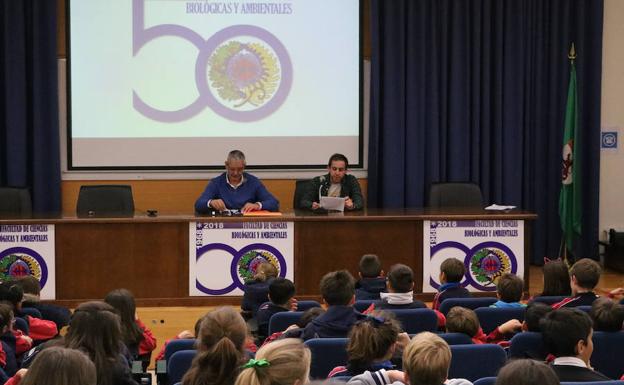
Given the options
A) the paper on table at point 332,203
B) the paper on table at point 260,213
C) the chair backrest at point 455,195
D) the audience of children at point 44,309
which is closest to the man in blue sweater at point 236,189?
the paper on table at point 260,213

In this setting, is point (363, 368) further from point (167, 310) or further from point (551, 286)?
point (167, 310)

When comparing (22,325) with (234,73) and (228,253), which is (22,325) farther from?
(234,73)

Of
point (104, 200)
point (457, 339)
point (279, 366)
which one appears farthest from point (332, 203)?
point (279, 366)

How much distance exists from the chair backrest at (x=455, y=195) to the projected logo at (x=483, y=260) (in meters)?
0.93

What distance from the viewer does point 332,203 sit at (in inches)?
314

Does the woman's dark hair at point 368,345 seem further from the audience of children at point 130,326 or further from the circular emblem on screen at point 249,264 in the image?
the circular emblem on screen at point 249,264

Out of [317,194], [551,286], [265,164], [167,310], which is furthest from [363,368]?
[265,164]

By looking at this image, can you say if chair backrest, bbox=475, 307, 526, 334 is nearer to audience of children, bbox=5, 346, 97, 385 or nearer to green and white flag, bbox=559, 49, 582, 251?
audience of children, bbox=5, 346, 97, 385

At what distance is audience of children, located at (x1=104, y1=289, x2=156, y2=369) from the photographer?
460cm

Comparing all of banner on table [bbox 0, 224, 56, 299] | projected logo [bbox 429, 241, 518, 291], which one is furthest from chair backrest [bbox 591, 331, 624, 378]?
banner on table [bbox 0, 224, 56, 299]

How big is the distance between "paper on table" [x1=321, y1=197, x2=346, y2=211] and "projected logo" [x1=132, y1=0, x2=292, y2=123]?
5.85ft

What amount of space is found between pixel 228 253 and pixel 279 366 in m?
4.83

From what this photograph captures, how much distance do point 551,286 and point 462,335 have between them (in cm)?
135

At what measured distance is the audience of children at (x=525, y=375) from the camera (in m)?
2.60
